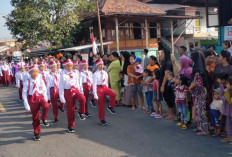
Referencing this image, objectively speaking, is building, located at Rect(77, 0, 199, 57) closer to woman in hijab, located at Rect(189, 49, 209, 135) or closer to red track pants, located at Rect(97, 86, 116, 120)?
red track pants, located at Rect(97, 86, 116, 120)

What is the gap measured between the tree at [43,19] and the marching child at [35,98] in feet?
43.6

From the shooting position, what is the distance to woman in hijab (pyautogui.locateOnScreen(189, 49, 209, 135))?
618 cm

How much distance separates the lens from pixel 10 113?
10203 millimetres

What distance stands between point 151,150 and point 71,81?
9.50 feet

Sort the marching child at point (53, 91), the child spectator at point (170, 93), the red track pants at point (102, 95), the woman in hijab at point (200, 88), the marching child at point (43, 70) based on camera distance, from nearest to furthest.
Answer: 1. the woman in hijab at point (200, 88)
2. the child spectator at point (170, 93)
3. the red track pants at point (102, 95)
4. the marching child at point (53, 91)
5. the marching child at point (43, 70)

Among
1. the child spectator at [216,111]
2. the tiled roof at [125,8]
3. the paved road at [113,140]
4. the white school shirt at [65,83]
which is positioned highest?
the tiled roof at [125,8]

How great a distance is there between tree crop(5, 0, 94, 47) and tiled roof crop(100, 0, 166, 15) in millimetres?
1624

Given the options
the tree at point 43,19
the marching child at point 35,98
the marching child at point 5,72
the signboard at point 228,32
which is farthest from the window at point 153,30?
the marching child at point 35,98

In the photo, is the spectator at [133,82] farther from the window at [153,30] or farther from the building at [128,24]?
the window at [153,30]

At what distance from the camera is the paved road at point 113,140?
5438 mm

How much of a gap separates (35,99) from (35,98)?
26mm

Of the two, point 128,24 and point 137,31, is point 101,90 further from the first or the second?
point 137,31

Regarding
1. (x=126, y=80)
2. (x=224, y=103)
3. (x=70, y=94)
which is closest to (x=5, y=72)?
(x=126, y=80)

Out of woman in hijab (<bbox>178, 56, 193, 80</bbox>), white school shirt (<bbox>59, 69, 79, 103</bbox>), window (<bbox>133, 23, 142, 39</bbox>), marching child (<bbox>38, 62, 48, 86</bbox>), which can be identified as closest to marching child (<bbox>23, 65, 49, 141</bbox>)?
white school shirt (<bbox>59, 69, 79, 103</bbox>)
